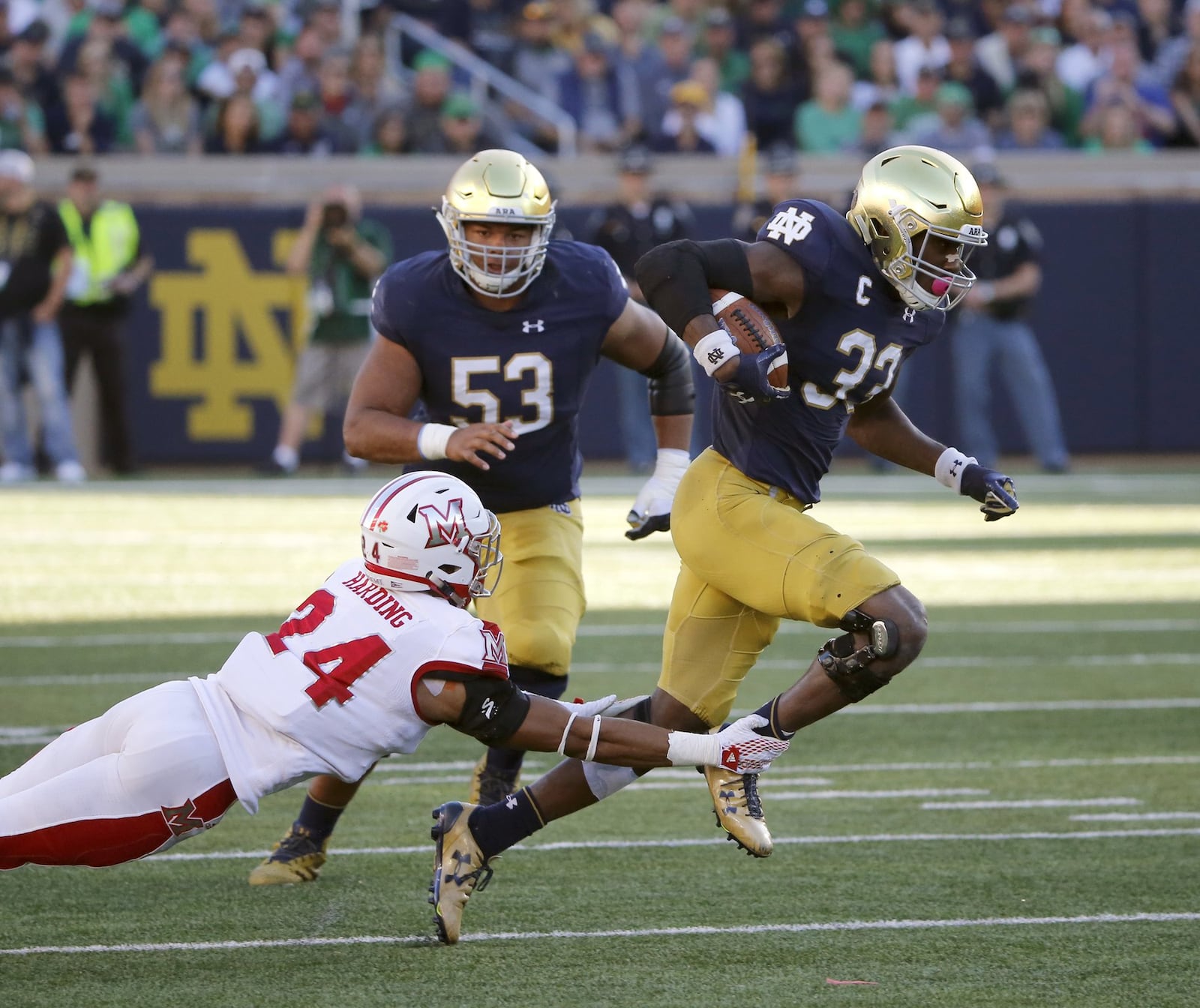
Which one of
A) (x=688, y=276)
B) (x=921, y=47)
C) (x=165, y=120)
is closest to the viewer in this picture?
(x=688, y=276)

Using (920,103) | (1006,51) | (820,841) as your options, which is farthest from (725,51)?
(820,841)

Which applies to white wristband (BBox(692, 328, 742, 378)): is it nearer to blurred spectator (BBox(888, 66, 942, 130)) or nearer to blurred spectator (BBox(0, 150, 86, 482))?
blurred spectator (BBox(0, 150, 86, 482))

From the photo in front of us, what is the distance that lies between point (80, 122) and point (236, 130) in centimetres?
121

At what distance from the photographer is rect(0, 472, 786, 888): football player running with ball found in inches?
149

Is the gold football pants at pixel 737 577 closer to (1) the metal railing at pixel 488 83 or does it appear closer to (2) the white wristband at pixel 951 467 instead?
(2) the white wristband at pixel 951 467

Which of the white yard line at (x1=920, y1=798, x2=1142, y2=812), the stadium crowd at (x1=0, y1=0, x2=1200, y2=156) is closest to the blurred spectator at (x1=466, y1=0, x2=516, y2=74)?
the stadium crowd at (x1=0, y1=0, x2=1200, y2=156)

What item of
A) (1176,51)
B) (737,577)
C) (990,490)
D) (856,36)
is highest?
(856,36)

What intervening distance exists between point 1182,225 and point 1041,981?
12.7 m

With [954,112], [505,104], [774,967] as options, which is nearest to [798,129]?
[954,112]

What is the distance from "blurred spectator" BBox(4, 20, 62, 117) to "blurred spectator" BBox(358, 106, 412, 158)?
8.02ft

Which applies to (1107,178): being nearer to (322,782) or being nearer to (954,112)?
(954,112)

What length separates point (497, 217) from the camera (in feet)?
15.7

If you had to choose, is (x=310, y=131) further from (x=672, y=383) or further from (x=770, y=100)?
(x=672, y=383)

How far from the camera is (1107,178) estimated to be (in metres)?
15.7
